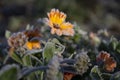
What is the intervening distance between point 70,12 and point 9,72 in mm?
5801

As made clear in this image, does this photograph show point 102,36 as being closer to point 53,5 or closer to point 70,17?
point 70,17

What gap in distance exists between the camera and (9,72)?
41.8 inches

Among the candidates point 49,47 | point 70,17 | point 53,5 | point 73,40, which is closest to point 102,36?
point 73,40

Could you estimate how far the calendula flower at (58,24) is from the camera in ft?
4.74

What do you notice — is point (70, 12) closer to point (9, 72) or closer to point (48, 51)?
point (48, 51)

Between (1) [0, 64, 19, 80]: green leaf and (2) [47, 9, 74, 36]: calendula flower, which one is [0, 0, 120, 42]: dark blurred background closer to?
(2) [47, 9, 74, 36]: calendula flower

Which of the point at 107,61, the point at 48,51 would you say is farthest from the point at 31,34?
the point at 107,61

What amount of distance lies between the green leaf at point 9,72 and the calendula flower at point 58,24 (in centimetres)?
39

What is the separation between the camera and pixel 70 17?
21.3 ft

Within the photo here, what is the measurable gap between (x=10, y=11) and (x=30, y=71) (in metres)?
6.21

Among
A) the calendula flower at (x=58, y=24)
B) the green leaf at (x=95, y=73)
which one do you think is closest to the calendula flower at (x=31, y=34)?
the calendula flower at (x=58, y=24)

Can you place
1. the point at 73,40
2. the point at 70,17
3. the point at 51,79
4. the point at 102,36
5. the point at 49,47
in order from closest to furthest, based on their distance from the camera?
the point at 51,79
the point at 49,47
the point at 73,40
the point at 102,36
the point at 70,17

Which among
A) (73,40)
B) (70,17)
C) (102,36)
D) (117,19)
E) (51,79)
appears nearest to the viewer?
(51,79)

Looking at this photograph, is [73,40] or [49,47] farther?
[73,40]
